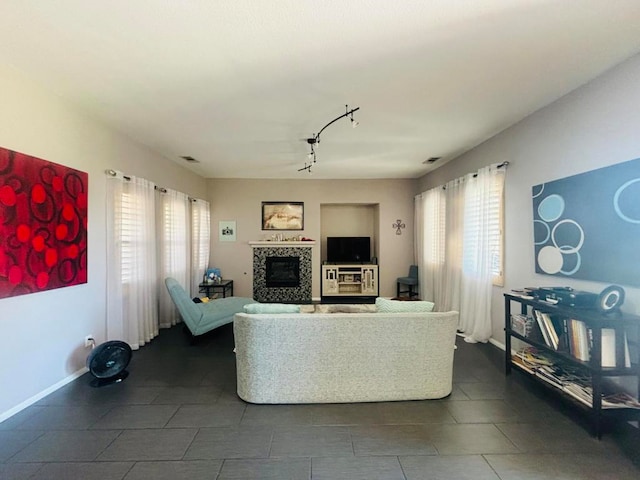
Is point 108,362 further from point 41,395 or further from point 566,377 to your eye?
point 566,377

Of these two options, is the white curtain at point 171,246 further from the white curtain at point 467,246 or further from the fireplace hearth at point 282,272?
the white curtain at point 467,246

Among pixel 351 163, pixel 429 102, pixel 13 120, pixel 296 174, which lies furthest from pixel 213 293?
pixel 429 102

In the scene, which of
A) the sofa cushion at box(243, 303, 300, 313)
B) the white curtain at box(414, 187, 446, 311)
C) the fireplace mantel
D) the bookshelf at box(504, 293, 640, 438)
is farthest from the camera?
the fireplace mantel

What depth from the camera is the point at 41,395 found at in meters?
2.68

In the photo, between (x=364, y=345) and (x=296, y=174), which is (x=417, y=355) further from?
(x=296, y=174)

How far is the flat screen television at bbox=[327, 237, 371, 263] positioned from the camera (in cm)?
711

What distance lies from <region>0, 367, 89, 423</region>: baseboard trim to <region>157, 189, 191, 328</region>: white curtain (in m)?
1.67

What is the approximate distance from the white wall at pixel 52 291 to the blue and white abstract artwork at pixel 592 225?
4.80 meters

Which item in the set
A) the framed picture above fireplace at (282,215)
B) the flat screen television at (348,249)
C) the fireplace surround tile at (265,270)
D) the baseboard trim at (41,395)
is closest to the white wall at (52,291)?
the baseboard trim at (41,395)

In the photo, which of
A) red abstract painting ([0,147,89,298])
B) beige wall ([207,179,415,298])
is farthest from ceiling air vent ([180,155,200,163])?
red abstract painting ([0,147,89,298])

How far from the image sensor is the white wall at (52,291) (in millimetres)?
2410

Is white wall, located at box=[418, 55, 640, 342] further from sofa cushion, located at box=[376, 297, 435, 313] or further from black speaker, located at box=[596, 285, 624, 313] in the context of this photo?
sofa cushion, located at box=[376, 297, 435, 313]

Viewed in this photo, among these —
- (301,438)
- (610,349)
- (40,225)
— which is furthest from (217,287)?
(610,349)

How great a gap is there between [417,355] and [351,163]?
3.59 metres
